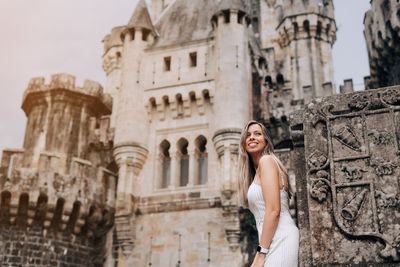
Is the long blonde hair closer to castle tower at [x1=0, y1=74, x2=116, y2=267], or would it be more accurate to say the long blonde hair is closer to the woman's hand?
the woman's hand

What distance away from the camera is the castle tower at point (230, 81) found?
737 inches

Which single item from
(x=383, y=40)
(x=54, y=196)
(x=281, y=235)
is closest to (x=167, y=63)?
(x=54, y=196)

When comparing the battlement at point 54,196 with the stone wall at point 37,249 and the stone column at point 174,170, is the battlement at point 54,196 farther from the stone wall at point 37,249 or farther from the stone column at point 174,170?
the stone column at point 174,170

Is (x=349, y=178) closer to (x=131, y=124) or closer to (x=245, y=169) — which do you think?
(x=245, y=169)

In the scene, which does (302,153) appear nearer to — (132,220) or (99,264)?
(132,220)

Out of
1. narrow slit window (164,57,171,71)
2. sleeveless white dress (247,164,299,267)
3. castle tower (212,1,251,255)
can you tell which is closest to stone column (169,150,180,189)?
castle tower (212,1,251,255)

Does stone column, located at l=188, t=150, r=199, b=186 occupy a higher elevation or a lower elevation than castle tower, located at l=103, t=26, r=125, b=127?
lower

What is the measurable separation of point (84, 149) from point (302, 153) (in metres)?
17.2

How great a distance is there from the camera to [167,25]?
23500 millimetres

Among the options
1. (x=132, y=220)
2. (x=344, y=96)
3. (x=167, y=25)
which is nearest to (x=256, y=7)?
(x=167, y=25)

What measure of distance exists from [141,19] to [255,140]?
19273mm

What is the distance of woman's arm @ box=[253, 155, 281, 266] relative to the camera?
→ 11.9ft

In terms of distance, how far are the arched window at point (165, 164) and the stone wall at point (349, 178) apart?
14.4 m

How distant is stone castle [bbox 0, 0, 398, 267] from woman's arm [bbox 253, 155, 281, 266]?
465 inches
